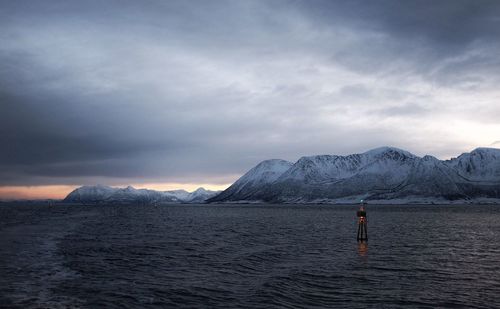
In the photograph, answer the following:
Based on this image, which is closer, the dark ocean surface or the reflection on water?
the dark ocean surface

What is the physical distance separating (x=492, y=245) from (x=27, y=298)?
62.2m

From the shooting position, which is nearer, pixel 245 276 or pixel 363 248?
pixel 245 276

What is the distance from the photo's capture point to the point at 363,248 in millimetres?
60594

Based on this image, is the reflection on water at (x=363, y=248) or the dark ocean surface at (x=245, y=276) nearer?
the dark ocean surface at (x=245, y=276)

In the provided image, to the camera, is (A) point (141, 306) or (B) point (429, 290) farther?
(B) point (429, 290)

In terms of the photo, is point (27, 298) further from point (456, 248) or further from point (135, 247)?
point (456, 248)

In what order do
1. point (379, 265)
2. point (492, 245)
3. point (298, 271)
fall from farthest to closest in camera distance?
point (492, 245)
point (379, 265)
point (298, 271)

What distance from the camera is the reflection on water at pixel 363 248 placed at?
54.8 metres

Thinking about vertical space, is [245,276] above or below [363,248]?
above

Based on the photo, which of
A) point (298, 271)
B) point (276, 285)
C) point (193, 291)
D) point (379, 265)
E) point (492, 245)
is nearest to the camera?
point (193, 291)

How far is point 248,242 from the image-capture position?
66.8 metres

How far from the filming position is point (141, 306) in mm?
26688

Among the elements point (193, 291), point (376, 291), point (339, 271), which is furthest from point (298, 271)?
point (193, 291)

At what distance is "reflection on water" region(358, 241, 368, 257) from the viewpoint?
54.8 meters
